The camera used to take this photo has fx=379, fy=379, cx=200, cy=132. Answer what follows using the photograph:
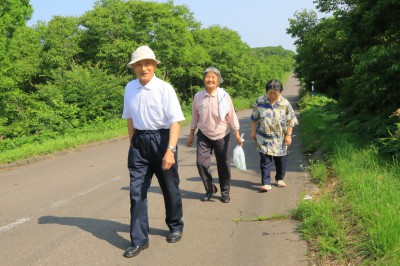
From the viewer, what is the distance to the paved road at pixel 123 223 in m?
3.78

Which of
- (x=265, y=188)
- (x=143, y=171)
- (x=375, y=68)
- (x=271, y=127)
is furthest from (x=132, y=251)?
(x=375, y=68)

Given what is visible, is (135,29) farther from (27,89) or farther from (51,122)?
(51,122)

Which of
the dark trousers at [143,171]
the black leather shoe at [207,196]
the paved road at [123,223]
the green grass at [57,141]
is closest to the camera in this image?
the paved road at [123,223]

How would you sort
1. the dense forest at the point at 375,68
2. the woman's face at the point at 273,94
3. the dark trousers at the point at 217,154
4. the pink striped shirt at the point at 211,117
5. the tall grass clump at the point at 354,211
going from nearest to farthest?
1. the tall grass clump at the point at 354,211
2. the pink striped shirt at the point at 211,117
3. the dark trousers at the point at 217,154
4. the woman's face at the point at 273,94
5. the dense forest at the point at 375,68

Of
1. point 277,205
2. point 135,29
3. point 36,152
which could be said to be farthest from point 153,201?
point 135,29

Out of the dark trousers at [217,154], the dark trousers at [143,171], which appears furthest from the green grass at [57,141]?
the dark trousers at [143,171]

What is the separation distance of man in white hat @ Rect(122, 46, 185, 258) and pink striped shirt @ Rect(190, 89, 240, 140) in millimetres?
1495

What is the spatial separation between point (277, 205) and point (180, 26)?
2668cm

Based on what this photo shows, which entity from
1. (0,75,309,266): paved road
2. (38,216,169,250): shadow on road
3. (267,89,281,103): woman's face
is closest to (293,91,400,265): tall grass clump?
(0,75,309,266): paved road

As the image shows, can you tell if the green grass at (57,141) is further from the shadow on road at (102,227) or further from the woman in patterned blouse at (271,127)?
the woman in patterned blouse at (271,127)

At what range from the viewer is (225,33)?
158 ft

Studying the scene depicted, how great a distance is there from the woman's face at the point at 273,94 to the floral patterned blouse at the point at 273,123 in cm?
6

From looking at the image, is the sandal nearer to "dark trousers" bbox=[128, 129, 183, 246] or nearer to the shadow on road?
the shadow on road

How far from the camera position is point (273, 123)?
594 cm
